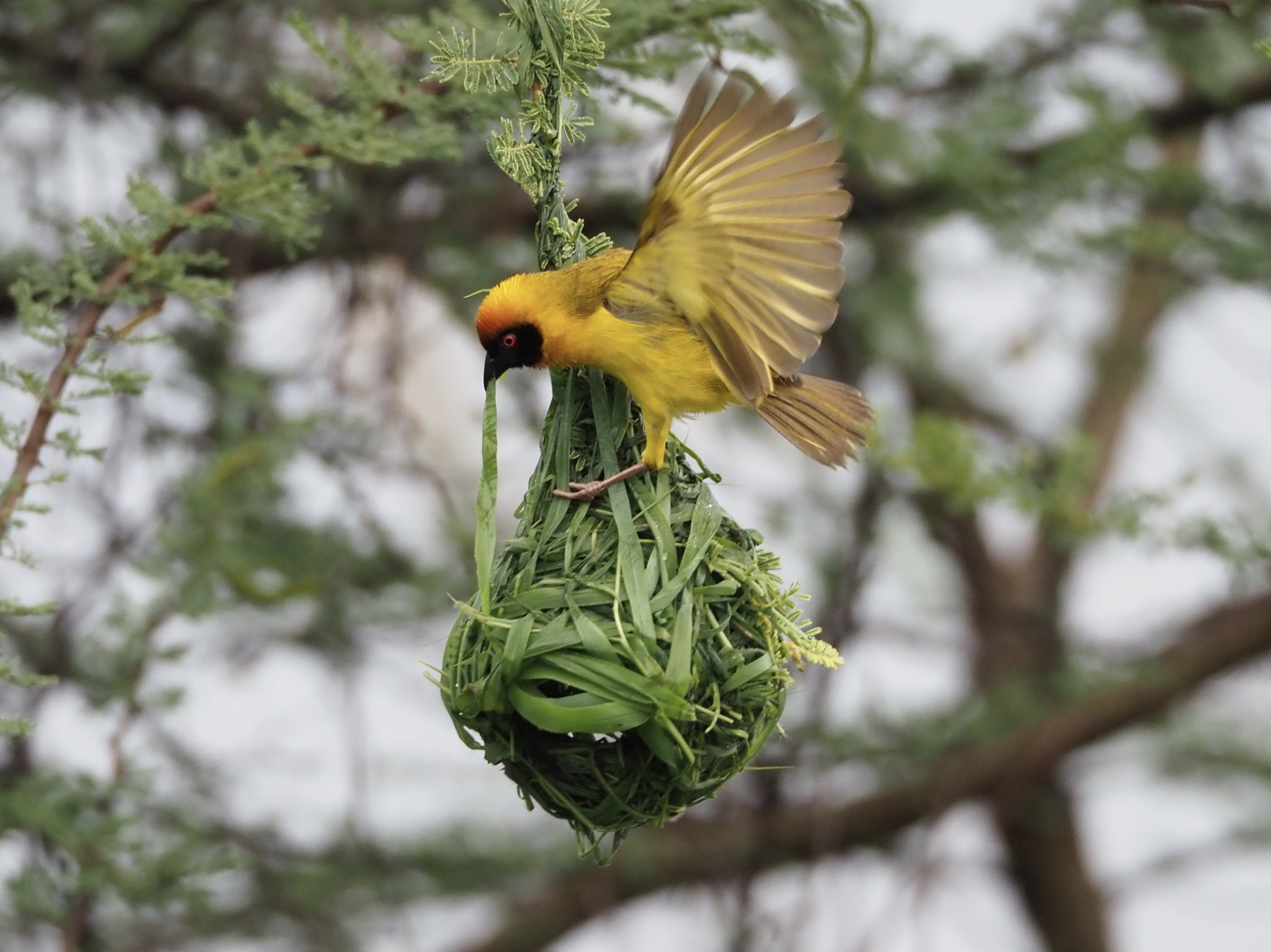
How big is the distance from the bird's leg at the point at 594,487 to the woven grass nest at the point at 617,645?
0.6 inches

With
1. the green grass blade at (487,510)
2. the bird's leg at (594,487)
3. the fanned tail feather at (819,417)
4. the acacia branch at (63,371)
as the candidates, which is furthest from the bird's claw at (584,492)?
the acacia branch at (63,371)

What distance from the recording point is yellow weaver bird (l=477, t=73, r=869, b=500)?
71.4 inches

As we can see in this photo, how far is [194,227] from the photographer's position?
2.31 meters

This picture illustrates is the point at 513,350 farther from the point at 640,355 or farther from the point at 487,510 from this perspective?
the point at 487,510

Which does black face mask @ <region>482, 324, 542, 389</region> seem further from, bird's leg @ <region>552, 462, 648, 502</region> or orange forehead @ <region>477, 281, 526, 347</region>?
bird's leg @ <region>552, 462, 648, 502</region>

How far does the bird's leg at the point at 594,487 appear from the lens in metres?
2.01

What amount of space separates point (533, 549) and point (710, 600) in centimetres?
26

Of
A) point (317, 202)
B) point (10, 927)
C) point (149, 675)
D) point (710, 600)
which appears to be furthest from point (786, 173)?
point (10, 927)

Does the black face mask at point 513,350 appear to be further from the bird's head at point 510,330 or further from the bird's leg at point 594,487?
the bird's leg at point 594,487

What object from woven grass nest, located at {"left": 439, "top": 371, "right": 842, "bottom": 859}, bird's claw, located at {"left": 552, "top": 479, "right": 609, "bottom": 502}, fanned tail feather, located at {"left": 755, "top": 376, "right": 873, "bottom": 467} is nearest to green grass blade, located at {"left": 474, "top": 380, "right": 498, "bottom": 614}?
woven grass nest, located at {"left": 439, "top": 371, "right": 842, "bottom": 859}

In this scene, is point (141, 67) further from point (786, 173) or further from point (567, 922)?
point (567, 922)

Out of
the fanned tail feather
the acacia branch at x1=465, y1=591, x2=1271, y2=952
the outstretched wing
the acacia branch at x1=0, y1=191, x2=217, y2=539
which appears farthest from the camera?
the acacia branch at x1=465, y1=591, x2=1271, y2=952

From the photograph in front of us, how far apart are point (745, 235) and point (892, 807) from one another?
13.7 feet

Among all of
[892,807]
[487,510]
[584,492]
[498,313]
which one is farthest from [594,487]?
[892,807]
